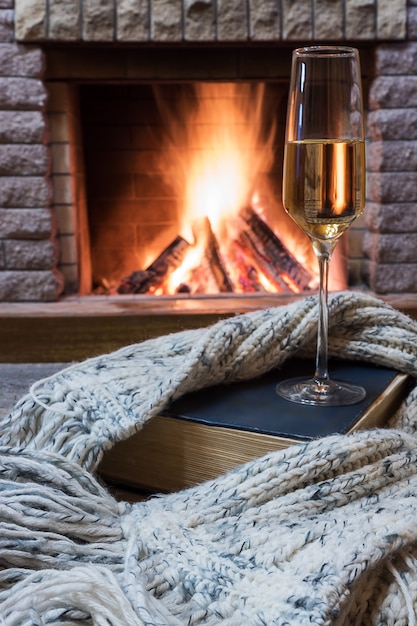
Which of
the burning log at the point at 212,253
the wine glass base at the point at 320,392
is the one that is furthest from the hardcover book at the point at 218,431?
the burning log at the point at 212,253

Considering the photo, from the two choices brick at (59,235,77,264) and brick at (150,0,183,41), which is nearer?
brick at (150,0,183,41)

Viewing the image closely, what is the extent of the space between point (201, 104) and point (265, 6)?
0.43 m

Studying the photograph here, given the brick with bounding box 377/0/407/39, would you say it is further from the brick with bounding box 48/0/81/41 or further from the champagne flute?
the champagne flute

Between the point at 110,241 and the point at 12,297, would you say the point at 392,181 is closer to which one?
the point at 110,241

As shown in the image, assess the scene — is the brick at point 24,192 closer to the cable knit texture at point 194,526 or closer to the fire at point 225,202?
the fire at point 225,202

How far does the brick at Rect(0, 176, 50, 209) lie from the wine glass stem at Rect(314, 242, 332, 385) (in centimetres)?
147

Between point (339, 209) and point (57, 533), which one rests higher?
point (339, 209)

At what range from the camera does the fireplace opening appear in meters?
2.33

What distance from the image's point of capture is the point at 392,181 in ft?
6.99

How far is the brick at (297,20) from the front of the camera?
1.99 metres

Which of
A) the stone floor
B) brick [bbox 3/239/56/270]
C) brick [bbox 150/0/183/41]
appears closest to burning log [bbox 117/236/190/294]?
brick [bbox 3/239/56/270]

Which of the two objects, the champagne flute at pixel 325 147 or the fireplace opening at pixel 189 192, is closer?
the champagne flute at pixel 325 147

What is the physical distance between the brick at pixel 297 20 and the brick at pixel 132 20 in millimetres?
350

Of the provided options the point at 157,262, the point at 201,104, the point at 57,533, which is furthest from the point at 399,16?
the point at 57,533
